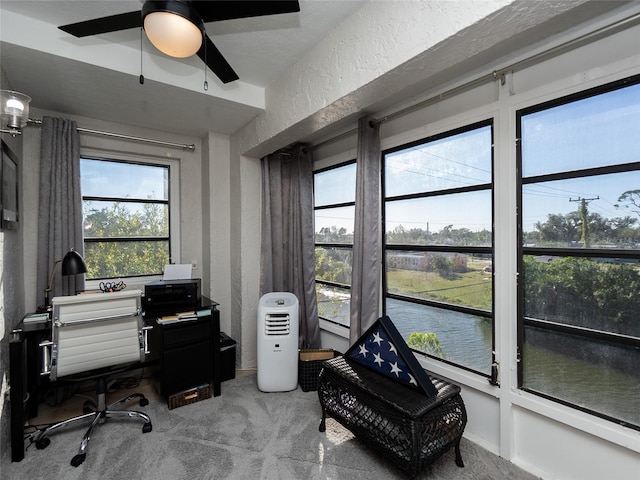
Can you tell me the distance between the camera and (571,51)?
1.49 m

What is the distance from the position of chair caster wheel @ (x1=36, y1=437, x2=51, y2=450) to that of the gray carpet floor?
22mm

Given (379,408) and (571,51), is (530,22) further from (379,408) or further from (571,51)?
(379,408)

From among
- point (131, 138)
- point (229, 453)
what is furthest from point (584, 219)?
point (131, 138)

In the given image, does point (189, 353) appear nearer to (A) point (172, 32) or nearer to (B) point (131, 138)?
(B) point (131, 138)

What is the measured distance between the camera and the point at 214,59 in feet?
5.42

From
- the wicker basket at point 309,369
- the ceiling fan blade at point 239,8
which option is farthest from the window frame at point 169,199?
the ceiling fan blade at point 239,8

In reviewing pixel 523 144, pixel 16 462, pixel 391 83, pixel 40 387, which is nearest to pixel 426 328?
pixel 523 144

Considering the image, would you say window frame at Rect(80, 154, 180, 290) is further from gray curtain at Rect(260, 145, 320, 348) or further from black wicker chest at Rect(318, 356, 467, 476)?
black wicker chest at Rect(318, 356, 467, 476)

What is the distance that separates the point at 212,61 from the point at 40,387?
280 centimetres

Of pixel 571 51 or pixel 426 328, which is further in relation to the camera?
pixel 426 328

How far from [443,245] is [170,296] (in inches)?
91.2

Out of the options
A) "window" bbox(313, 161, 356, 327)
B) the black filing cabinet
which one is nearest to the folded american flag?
"window" bbox(313, 161, 356, 327)

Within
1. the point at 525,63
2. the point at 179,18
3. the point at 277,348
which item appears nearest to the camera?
the point at 179,18

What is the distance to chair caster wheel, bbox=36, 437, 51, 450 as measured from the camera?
1.91 meters
